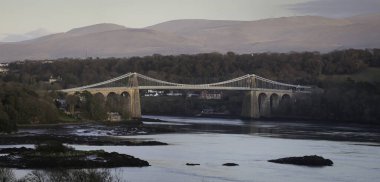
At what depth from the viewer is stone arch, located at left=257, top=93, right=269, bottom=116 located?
93444 millimetres

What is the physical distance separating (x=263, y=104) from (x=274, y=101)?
1.53 metres

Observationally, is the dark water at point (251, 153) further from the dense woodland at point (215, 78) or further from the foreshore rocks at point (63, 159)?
the dense woodland at point (215, 78)

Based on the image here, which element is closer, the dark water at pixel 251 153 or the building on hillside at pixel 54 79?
the dark water at pixel 251 153

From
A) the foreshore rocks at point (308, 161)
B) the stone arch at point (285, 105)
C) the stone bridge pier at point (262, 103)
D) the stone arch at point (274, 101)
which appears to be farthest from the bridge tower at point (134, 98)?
the foreshore rocks at point (308, 161)

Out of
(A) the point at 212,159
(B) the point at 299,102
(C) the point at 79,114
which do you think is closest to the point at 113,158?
(A) the point at 212,159

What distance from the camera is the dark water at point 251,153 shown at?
34531 mm

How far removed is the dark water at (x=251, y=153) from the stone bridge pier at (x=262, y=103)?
26637 mm

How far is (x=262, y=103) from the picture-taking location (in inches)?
3782

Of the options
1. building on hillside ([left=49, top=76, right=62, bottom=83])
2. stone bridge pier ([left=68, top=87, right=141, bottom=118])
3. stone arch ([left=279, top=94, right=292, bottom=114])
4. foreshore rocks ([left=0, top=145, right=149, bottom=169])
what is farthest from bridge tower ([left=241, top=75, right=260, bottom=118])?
foreshore rocks ([left=0, top=145, right=149, bottom=169])

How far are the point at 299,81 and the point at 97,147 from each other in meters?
62.8

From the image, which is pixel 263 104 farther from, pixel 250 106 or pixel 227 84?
pixel 227 84

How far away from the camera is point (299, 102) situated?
89.5m

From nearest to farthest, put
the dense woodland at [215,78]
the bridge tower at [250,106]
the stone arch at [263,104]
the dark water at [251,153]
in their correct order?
1. the dark water at [251,153]
2. the dense woodland at [215,78]
3. the bridge tower at [250,106]
4. the stone arch at [263,104]

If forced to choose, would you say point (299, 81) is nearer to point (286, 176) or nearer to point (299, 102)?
point (299, 102)
